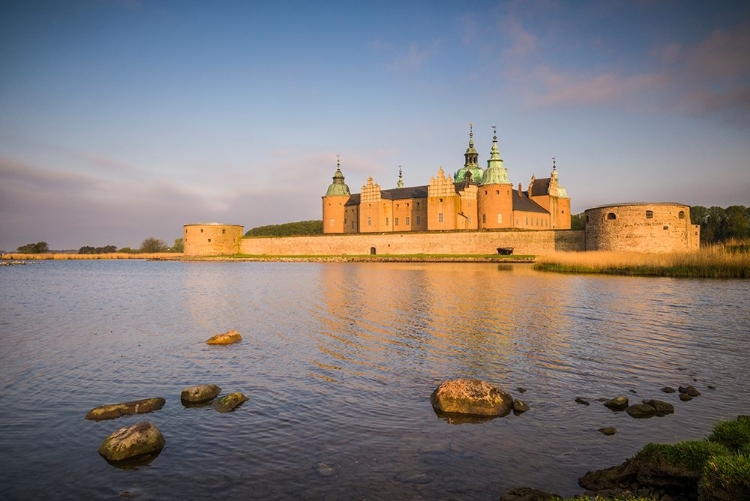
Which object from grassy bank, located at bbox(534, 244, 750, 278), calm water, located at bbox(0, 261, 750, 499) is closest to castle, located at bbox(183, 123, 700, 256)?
grassy bank, located at bbox(534, 244, 750, 278)

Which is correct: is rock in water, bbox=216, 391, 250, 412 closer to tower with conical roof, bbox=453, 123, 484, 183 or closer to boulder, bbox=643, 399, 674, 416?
boulder, bbox=643, 399, 674, 416

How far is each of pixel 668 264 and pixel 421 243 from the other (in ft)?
122

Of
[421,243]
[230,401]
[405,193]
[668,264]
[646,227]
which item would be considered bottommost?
[230,401]

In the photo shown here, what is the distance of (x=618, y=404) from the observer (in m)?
8.09

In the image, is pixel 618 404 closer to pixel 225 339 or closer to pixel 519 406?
pixel 519 406

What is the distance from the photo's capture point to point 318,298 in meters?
23.8

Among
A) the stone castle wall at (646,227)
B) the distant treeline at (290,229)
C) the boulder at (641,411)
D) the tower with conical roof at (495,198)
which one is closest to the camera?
the boulder at (641,411)

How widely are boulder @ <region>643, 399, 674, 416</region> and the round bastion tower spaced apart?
7640cm

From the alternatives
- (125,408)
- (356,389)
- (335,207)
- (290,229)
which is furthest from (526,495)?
(290,229)

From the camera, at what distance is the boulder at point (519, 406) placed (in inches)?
318

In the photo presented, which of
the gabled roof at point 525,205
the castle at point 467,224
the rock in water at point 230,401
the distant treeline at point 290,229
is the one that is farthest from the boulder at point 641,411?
the distant treeline at point 290,229

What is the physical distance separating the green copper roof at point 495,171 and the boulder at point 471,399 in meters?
64.0

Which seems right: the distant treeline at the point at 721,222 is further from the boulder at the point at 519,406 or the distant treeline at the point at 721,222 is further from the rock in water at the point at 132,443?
the rock in water at the point at 132,443

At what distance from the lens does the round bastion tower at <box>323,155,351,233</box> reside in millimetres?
83875
